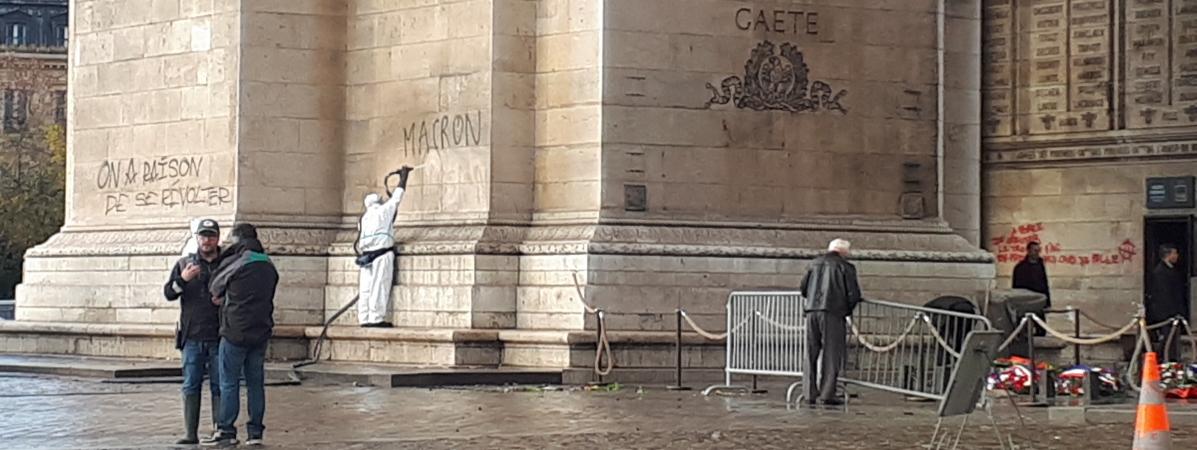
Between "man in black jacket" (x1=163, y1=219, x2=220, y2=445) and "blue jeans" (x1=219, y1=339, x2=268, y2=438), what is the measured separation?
0.65ft

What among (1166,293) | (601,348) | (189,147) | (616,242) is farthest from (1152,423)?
(189,147)

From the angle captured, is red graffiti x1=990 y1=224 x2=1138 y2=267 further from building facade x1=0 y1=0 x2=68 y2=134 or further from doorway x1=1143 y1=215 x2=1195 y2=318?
building facade x1=0 y1=0 x2=68 y2=134

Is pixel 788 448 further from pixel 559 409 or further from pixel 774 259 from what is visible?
pixel 774 259

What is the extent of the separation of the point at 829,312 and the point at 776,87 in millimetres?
5903

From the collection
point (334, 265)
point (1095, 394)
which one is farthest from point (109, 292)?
point (1095, 394)

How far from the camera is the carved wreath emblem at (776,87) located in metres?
28.9

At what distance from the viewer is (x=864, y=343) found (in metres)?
24.4

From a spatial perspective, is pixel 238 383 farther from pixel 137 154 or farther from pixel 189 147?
pixel 137 154

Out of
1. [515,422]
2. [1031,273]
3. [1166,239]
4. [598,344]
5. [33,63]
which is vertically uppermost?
[33,63]

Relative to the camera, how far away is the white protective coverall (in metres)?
29.6

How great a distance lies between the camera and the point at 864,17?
29828 mm

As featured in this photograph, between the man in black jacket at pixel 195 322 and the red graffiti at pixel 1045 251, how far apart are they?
17.1m

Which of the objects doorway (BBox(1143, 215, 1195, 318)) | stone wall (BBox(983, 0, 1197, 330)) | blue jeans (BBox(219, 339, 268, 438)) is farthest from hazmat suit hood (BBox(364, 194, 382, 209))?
doorway (BBox(1143, 215, 1195, 318))

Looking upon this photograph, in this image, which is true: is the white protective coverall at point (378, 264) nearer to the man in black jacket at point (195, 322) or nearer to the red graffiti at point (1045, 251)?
the red graffiti at point (1045, 251)
